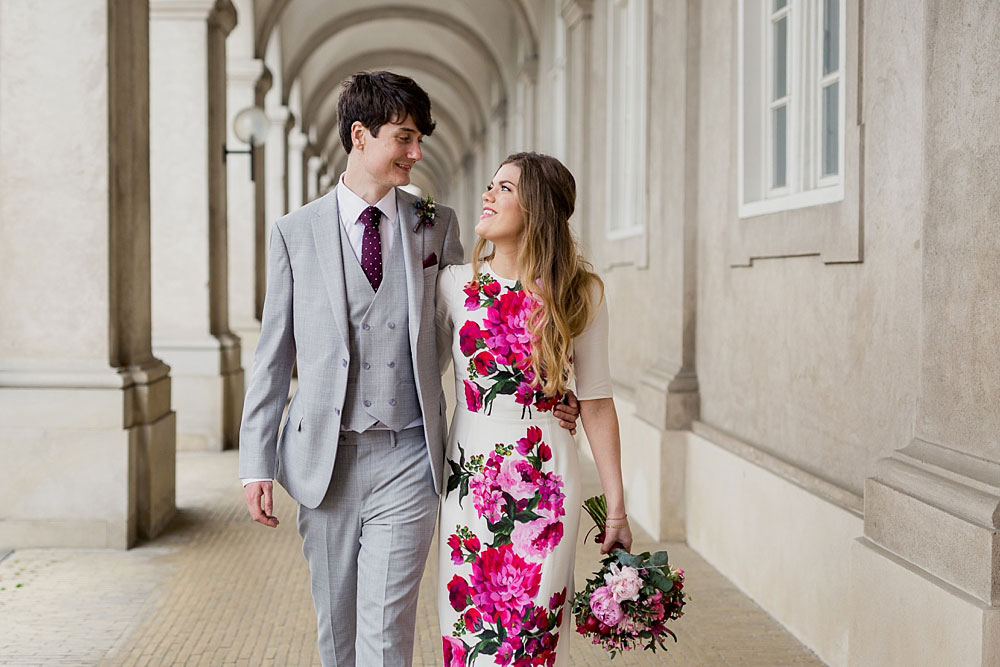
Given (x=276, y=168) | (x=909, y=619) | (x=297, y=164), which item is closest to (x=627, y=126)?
(x=909, y=619)

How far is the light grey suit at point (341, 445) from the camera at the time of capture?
2.96 meters

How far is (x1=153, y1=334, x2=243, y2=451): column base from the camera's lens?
1025 cm

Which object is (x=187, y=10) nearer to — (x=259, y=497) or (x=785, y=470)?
(x=785, y=470)

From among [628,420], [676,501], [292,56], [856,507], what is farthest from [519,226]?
[292,56]

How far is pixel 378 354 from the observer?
2990mm

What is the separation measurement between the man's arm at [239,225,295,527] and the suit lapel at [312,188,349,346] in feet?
0.34

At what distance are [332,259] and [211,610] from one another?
293cm

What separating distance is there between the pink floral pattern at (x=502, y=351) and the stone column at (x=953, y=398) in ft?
4.24

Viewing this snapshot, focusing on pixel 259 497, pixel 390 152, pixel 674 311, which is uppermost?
pixel 390 152

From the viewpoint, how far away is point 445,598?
2.98 meters

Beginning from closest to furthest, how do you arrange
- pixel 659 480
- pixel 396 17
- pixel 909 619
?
pixel 909 619 → pixel 659 480 → pixel 396 17

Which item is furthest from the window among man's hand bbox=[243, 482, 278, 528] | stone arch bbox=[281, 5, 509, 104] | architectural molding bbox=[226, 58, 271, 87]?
stone arch bbox=[281, 5, 509, 104]

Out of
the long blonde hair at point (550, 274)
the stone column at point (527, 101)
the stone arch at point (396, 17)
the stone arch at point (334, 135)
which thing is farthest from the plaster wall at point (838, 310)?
the stone arch at point (334, 135)

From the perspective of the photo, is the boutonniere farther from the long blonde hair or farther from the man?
the long blonde hair
